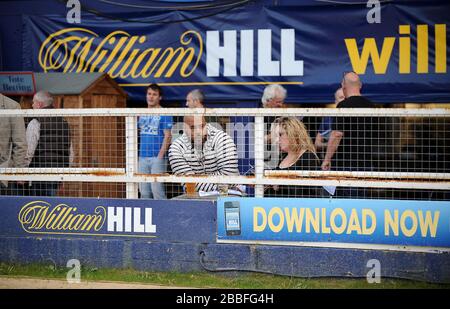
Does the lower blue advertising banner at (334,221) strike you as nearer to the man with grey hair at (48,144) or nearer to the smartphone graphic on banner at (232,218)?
the smartphone graphic on banner at (232,218)

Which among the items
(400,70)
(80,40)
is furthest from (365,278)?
(80,40)

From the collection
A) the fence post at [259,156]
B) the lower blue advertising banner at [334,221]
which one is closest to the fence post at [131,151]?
the lower blue advertising banner at [334,221]

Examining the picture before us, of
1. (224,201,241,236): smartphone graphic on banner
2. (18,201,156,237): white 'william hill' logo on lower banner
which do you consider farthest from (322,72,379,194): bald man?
(18,201,156,237): white 'william hill' logo on lower banner

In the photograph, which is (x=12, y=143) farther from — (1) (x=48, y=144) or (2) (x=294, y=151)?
(2) (x=294, y=151)

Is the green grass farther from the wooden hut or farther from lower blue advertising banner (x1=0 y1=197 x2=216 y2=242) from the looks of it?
the wooden hut

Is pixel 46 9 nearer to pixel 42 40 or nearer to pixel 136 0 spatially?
pixel 42 40

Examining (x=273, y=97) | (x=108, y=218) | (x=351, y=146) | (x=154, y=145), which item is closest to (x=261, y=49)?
(x=273, y=97)

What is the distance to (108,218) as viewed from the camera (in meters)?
7.77

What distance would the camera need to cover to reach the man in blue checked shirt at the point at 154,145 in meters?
8.69

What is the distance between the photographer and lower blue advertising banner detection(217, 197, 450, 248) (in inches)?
275

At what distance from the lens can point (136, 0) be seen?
35.7ft

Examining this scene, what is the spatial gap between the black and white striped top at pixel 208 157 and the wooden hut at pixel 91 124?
1.02 meters

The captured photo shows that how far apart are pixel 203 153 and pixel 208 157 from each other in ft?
0.22

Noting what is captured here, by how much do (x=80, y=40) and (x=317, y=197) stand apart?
5.19 m
